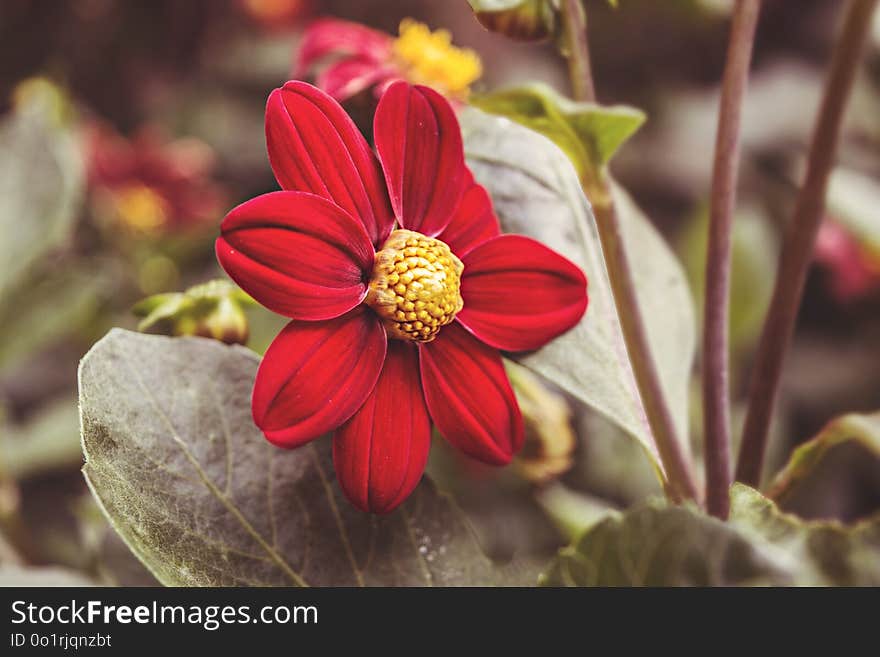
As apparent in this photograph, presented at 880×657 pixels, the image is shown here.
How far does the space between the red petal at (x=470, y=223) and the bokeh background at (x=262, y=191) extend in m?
0.12

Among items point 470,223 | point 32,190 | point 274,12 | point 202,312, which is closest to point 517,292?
point 470,223

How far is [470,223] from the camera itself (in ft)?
1.19

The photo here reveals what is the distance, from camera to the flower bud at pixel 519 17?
13.6 inches

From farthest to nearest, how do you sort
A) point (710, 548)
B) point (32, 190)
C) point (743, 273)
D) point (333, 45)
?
1. point (743, 273)
2. point (32, 190)
3. point (333, 45)
4. point (710, 548)

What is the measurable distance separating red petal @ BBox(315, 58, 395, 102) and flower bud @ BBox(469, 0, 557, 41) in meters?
0.10

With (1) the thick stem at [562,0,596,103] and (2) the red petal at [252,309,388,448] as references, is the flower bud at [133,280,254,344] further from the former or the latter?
(1) the thick stem at [562,0,596,103]

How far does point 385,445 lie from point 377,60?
26 centimetres

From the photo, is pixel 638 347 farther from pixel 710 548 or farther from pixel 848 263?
pixel 848 263

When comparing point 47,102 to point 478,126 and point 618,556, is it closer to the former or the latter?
point 478,126

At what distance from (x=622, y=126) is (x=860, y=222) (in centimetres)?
47

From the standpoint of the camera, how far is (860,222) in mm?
743

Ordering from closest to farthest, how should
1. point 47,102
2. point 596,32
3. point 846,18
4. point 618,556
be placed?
point 618,556 → point 846,18 → point 47,102 → point 596,32

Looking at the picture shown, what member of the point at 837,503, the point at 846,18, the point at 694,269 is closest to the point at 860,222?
the point at 694,269
